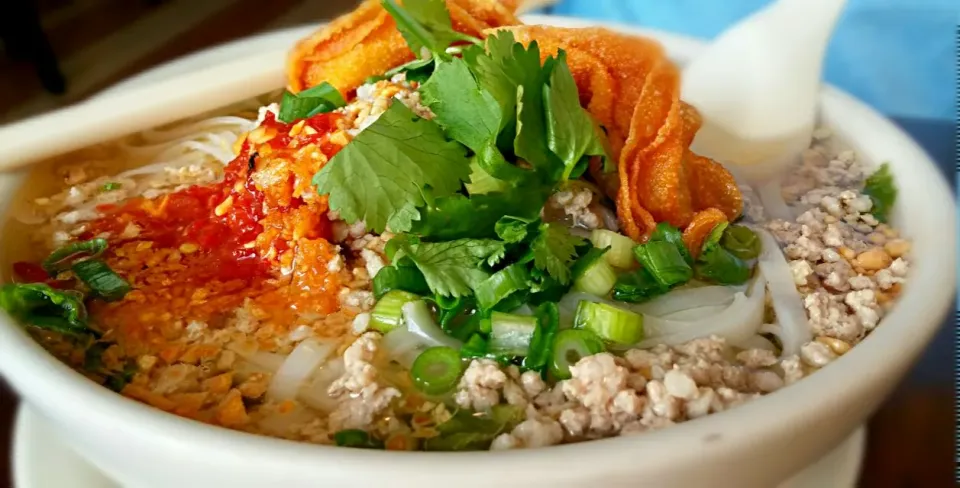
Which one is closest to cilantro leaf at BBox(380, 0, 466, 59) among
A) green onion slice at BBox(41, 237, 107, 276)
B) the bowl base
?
green onion slice at BBox(41, 237, 107, 276)

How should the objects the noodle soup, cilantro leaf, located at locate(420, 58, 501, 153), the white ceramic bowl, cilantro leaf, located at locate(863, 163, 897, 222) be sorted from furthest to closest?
cilantro leaf, located at locate(863, 163, 897, 222), cilantro leaf, located at locate(420, 58, 501, 153), the noodle soup, the white ceramic bowl

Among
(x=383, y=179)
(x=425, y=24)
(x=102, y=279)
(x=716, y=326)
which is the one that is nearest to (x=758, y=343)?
(x=716, y=326)

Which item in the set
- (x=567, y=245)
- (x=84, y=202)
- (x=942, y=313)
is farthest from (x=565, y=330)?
(x=84, y=202)

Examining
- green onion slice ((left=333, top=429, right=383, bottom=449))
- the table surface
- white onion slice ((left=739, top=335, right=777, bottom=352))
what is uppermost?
green onion slice ((left=333, top=429, right=383, bottom=449))

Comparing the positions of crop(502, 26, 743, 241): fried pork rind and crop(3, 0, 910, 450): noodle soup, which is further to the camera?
crop(502, 26, 743, 241): fried pork rind

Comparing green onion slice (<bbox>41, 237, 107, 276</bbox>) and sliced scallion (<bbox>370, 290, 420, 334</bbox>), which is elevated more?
sliced scallion (<bbox>370, 290, 420, 334</bbox>)

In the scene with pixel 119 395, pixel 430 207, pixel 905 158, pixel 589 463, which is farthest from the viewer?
pixel 905 158

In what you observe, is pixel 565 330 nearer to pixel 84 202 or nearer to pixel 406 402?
pixel 406 402

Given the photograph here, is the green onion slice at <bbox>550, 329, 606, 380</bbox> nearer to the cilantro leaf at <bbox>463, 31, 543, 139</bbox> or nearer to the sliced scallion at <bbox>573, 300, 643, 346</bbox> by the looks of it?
the sliced scallion at <bbox>573, 300, 643, 346</bbox>
